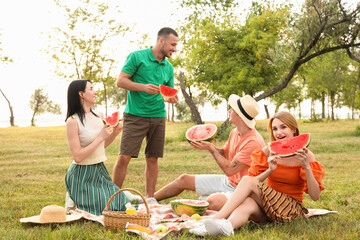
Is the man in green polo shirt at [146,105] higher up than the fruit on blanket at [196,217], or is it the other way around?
the man in green polo shirt at [146,105]

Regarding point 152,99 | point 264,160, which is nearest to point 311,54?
point 152,99

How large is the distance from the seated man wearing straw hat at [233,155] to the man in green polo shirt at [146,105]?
2.81ft

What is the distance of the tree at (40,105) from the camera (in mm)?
55241

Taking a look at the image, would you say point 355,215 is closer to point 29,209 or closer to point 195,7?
point 29,209

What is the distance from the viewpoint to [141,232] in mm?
3797

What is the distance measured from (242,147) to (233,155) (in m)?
0.29

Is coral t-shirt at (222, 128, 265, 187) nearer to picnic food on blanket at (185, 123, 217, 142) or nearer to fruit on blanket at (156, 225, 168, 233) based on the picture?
picnic food on blanket at (185, 123, 217, 142)

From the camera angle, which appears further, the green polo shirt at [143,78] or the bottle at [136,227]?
the green polo shirt at [143,78]

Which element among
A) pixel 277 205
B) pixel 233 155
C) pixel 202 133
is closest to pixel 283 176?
pixel 277 205

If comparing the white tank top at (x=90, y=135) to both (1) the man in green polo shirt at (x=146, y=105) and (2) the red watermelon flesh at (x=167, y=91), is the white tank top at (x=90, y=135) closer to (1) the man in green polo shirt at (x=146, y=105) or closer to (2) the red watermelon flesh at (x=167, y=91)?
(1) the man in green polo shirt at (x=146, y=105)

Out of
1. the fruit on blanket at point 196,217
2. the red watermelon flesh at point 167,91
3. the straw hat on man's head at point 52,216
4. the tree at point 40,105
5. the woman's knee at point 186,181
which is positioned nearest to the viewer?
the straw hat on man's head at point 52,216

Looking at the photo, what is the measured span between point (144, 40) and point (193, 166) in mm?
23376

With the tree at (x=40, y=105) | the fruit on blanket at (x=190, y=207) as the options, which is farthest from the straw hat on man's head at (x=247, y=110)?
the tree at (x=40, y=105)

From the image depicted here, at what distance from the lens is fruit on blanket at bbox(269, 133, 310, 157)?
379cm
